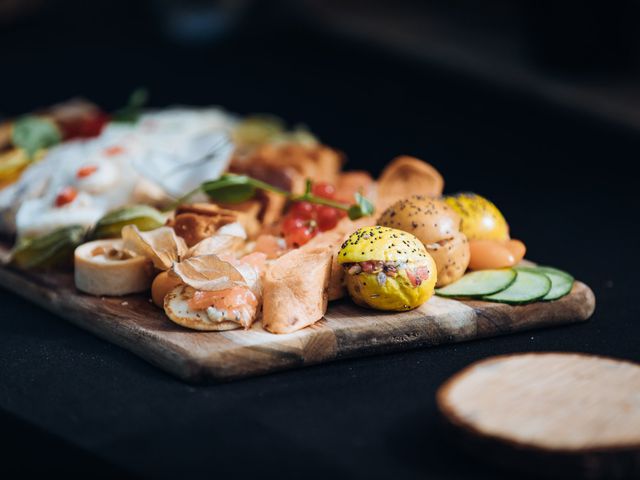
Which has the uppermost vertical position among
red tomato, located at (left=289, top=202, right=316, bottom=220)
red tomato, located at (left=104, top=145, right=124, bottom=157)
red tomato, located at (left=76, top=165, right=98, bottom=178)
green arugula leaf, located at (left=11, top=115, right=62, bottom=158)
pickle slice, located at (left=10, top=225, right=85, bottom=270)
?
red tomato, located at (left=289, top=202, right=316, bottom=220)

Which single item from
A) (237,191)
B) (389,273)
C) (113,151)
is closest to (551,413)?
(389,273)

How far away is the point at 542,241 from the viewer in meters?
3.46

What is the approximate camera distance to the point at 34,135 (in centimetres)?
363

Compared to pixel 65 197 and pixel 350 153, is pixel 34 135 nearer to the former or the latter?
pixel 65 197

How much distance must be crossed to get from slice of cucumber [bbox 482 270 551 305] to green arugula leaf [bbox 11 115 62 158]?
1.75 m

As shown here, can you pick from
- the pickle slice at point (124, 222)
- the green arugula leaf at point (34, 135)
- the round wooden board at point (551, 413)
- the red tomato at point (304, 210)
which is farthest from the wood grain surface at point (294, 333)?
the green arugula leaf at point (34, 135)

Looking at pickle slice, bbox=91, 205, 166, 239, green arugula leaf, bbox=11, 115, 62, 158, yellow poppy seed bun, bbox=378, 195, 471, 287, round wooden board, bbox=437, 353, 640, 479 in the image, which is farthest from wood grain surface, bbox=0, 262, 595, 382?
green arugula leaf, bbox=11, 115, 62, 158

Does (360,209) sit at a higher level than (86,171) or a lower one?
higher

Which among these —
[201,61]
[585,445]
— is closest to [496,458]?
[585,445]

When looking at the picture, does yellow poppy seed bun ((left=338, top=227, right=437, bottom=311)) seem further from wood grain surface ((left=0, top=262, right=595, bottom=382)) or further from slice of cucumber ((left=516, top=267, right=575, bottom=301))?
slice of cucumber ((left=516, top=267, right=575, bottom=301))

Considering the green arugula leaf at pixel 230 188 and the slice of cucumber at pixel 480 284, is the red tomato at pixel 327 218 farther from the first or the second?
the slice of cucumber at pixel 480 284

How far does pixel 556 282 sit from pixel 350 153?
5.86ft

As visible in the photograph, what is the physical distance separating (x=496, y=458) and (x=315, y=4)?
5.36m

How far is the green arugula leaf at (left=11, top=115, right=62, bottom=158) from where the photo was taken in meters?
3.57
